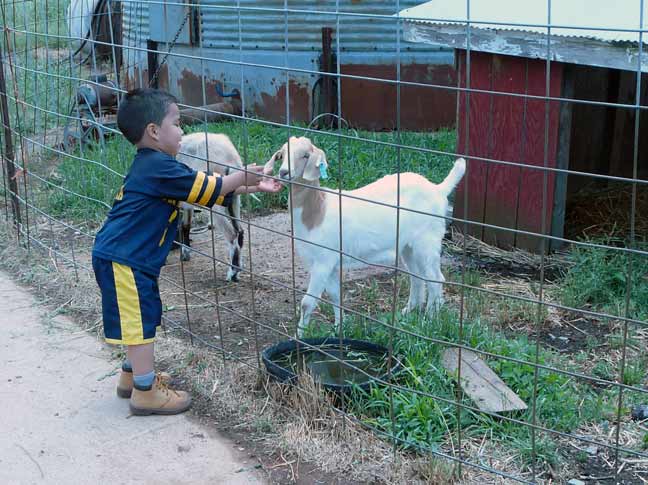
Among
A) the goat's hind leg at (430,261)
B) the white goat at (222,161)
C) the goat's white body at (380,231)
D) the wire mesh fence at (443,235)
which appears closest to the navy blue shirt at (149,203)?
the wire mesh fence at (443,235)

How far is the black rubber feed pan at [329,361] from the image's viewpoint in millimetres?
3744

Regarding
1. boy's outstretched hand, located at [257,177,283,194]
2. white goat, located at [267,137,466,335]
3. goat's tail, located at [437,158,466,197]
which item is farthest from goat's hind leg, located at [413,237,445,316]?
boy's outstretched hand, located at [257,177,283,194]

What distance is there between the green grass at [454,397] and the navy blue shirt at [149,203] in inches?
39.1

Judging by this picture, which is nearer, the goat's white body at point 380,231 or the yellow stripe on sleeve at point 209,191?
the yellow stripe on sleeve at point 209,191

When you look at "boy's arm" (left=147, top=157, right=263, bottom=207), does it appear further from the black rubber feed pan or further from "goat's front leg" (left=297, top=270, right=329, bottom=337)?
"goat's front leg" (left=297, top=270, right=329, bottom=337)

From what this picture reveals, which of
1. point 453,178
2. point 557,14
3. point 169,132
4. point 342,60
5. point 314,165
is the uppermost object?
point 557,14

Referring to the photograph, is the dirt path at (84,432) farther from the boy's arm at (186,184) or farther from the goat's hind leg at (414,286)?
the goat's hind leg at (414,286)

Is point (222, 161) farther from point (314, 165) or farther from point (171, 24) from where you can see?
point (171, 24)

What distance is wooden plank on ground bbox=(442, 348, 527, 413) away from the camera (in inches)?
140

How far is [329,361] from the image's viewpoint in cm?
399

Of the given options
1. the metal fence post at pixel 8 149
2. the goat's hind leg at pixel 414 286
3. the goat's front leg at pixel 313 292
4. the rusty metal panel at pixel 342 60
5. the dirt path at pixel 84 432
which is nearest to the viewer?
the dirt path at pixel 84 432

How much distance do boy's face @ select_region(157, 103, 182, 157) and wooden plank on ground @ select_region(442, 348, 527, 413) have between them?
1.58 m

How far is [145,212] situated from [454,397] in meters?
1.56

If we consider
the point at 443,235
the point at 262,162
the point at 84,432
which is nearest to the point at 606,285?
the point at 443,235
